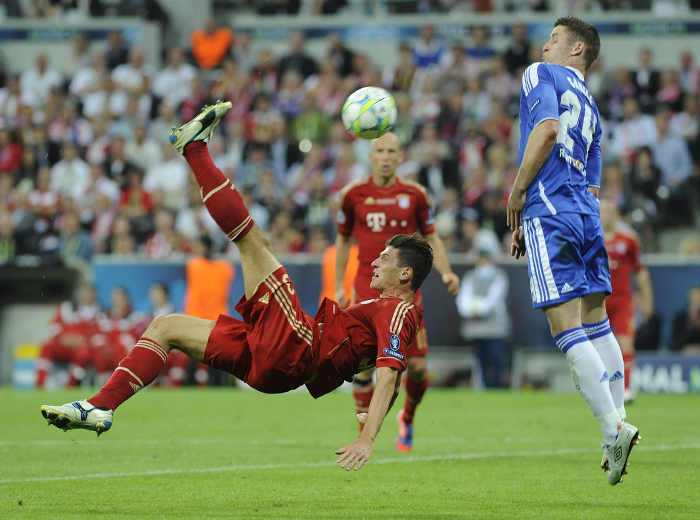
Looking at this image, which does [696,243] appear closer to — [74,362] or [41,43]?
[74,362]

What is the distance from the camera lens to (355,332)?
611cm

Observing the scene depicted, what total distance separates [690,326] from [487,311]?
310cm

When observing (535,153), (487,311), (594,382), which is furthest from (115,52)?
(594,382)

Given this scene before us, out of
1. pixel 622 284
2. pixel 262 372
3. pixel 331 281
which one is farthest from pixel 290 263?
pixel 262 372

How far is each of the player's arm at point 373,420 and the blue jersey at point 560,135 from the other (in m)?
1.45

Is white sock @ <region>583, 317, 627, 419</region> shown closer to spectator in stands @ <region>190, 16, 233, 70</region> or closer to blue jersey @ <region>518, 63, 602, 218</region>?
blue jersey @ <region>518, 63, 602, 218</region>

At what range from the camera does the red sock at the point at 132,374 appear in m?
5.88

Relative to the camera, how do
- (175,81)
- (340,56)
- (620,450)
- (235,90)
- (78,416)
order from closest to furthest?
(78,416) < (620,450) < (340,56) < (235,90) < (175,81)

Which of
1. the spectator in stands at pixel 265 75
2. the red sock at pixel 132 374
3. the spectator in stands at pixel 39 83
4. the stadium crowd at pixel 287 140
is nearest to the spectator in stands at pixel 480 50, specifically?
the stadium crowd at pixel 287 140

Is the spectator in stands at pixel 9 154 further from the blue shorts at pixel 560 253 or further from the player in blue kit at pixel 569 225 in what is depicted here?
the blue shorts at pixel 560 253

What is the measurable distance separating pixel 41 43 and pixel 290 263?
468 inches

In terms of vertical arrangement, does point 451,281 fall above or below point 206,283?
above

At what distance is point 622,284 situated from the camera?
42.3 ft

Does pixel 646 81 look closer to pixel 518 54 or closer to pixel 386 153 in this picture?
pixel 518 54
